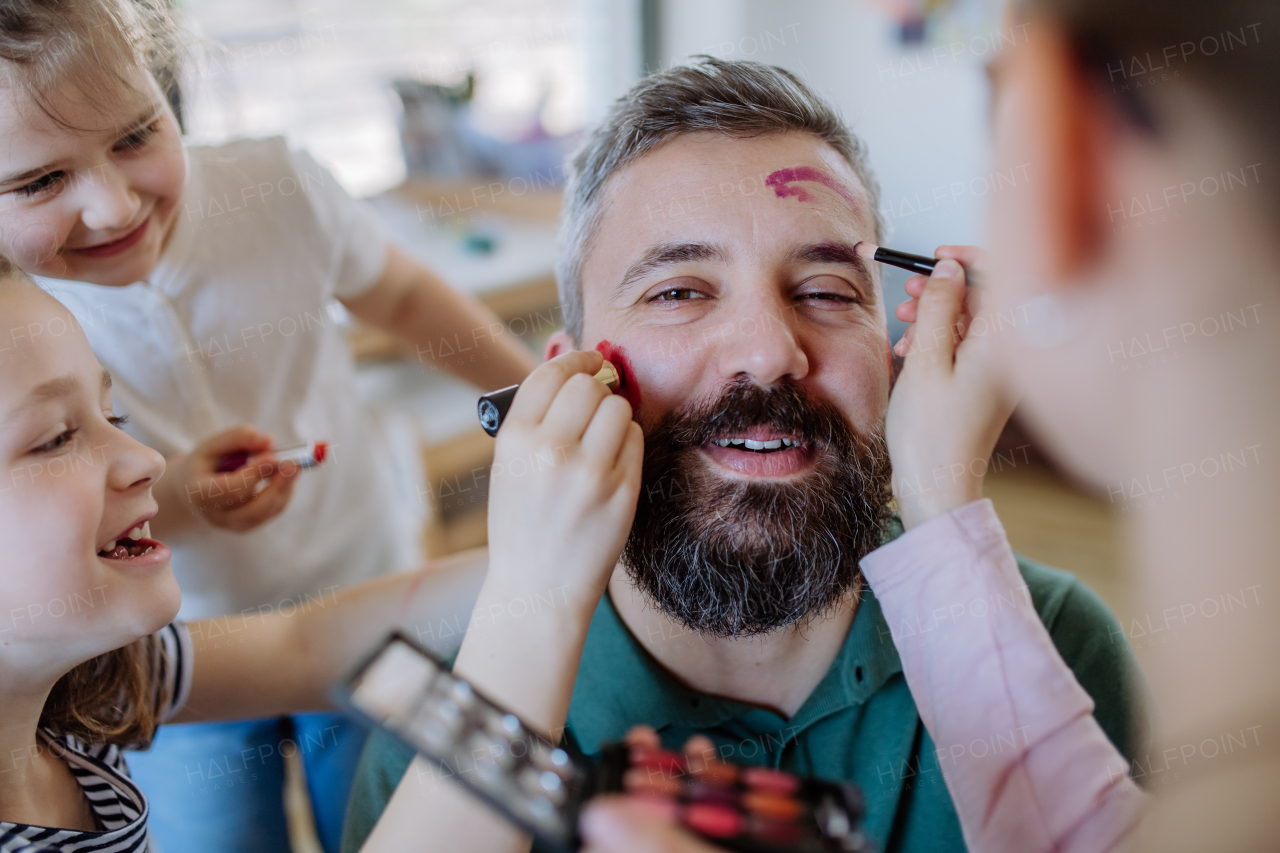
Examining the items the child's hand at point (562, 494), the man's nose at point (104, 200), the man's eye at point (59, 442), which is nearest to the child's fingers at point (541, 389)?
the child's hand at point (562, 494)

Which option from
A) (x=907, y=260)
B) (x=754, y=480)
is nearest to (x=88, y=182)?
(x=754, y=480)

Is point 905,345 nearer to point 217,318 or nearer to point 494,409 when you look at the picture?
point 494,409

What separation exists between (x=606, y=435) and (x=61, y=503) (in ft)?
1.45

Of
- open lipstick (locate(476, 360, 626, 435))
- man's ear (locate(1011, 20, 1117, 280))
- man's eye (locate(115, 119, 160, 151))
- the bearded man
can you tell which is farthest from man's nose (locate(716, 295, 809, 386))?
man's eye (locate(115, 119, 160, 151))

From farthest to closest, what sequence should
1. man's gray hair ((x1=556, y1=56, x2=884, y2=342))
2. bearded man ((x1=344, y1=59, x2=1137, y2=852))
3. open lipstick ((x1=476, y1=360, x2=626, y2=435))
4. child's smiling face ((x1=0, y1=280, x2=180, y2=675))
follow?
man's gray hair ((x1=556, y1=56, x2=884, y2=342))
bearded man ((x1=344, y1=59, x2=1137, y2=852))
open lipstick ((x1=476, y1=360, x2=626, y2=435))
child's smiling face ((x1=0, y1=280, x2=180, y2=675))

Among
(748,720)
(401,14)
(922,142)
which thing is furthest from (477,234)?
(748,720)

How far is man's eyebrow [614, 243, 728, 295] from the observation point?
95cm

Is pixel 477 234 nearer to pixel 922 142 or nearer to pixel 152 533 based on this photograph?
pixel 922 142

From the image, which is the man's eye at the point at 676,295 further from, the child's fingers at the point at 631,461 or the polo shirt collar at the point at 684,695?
the polo shirt collar at the point at 684,695

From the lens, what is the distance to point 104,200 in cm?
88

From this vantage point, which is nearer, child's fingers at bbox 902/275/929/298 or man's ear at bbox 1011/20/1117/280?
man's ear at bbox 1011/20/1117/280

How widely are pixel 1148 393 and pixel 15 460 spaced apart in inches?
32.4

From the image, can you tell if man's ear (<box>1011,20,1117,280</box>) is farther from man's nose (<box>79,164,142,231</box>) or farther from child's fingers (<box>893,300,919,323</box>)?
man's nose (<box>79,164,142,231</box>)

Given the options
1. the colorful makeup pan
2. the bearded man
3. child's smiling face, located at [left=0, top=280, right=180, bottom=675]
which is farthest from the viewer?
the bearded man
